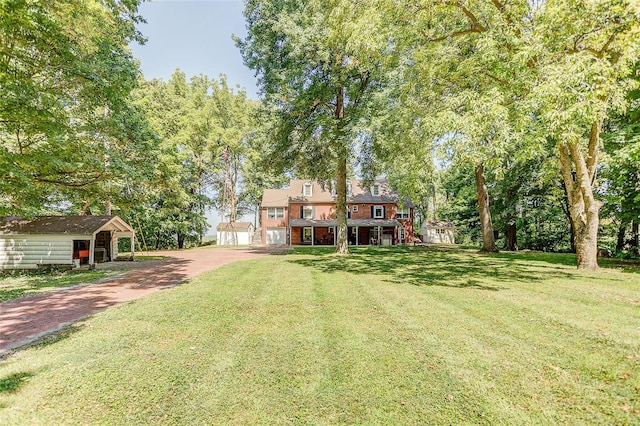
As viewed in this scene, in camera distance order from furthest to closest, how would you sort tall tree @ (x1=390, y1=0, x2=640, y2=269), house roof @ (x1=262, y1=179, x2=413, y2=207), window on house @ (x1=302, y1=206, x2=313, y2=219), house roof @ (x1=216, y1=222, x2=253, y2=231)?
house roof @ (x1=216, y1=222, x2=253, y2=231) < window on house @ (x1=302, y1=206, x2=313, y2=219) < house roof @ (x1=262, y1=179, x2=413, y2=207) < tall tree @ (x1=390, y1=0, x2=640, y2=269)

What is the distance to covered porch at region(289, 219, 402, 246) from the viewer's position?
34.8m

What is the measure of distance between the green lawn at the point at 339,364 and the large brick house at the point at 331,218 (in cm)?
2772

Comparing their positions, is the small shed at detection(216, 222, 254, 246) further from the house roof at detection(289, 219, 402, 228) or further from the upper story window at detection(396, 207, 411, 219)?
the upper story window at detection(396, 207, 411, 219)

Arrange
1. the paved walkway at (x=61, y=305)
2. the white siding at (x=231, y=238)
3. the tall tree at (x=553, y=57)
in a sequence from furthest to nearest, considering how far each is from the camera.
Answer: the white siding at (x=231, y=238), the tall tree at (x=553, y=57), the paved walkway at (x=61, y=305)

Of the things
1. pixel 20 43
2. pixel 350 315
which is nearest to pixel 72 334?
pixel 350 315

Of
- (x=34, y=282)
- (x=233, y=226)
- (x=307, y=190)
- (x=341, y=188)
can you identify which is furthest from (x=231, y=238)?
(x=34, y=282)

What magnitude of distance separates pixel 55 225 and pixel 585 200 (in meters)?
23.6

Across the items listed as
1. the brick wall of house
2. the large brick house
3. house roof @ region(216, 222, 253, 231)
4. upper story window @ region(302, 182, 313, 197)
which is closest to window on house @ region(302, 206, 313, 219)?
the large brick house

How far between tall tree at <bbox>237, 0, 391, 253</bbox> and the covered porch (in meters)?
14.5

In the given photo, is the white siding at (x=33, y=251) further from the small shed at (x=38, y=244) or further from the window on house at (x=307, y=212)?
the window on house at (x=307, y=212)

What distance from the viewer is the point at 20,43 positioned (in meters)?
10.1

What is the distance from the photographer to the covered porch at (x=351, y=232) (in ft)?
114

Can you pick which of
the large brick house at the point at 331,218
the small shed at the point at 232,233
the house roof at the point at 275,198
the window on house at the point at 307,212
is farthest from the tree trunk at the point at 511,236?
the small shed at the point at 232,233

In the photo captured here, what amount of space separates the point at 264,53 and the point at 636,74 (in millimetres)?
17583
